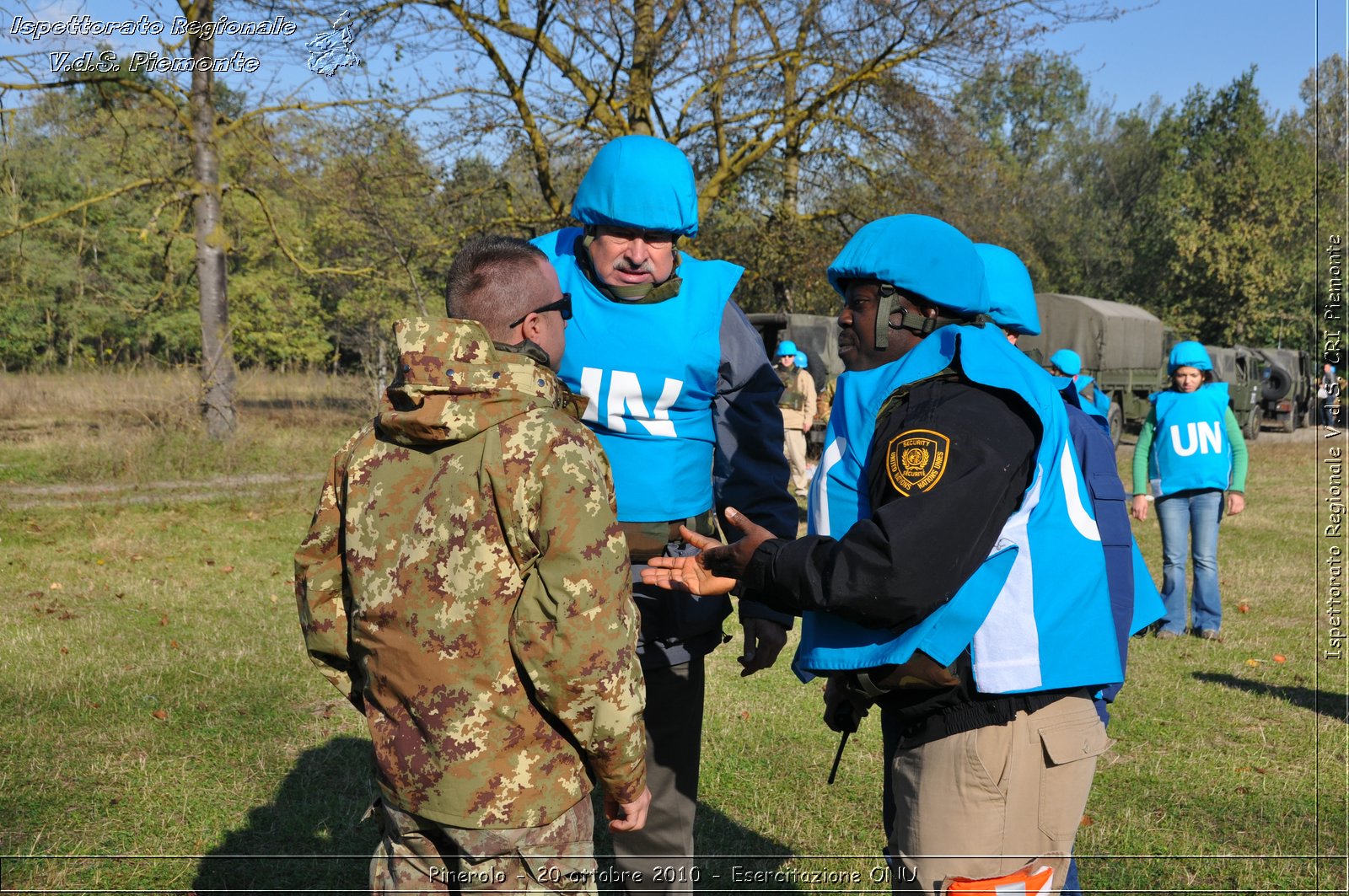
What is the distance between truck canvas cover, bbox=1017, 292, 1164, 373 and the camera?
26.7 m

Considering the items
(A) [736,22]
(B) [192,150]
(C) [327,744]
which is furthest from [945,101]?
(C) [327,744]

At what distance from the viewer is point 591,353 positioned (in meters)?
2.96

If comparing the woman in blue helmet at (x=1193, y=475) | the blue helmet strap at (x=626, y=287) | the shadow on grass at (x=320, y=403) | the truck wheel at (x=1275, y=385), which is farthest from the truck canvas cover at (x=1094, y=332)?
the blue helmet strap at (x=626, y=287)

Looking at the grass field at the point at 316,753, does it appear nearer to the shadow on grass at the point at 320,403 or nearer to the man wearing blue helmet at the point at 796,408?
the man wearing blue helmet at the point at 796,408

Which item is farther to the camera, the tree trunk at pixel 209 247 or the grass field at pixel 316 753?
the tree trunk at pixel 209 247

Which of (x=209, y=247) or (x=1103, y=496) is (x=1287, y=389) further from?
(x=1103, y=496)

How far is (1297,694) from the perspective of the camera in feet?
22.2

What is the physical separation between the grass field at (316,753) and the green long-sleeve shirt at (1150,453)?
124 centimetres

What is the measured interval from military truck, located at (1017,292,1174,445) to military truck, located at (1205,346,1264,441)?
148cm

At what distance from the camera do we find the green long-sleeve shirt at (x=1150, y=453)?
808 cm

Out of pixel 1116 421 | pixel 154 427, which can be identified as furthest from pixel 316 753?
pixel 1116 421

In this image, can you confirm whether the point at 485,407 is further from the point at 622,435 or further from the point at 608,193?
the point at 608,193

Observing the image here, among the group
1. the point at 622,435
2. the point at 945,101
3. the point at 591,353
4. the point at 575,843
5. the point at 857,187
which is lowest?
the point at 575,843

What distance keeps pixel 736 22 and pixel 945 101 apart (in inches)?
166
